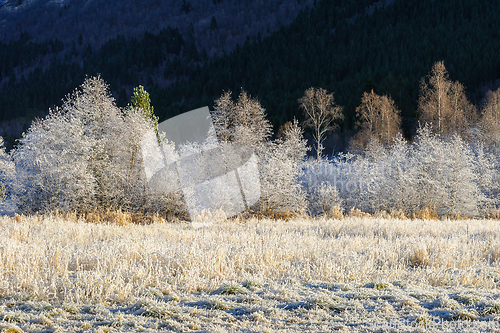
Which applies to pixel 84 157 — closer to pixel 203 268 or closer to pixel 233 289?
pixel 203 268

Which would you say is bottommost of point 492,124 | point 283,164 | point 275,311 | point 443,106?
point 275,311

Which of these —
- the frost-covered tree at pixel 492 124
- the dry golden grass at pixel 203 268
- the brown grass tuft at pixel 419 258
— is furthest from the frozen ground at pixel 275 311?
the frost-covered tree at pixel 492 124

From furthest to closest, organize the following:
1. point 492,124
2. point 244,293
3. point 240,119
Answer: point 492,124
point 240,119
point 244,293

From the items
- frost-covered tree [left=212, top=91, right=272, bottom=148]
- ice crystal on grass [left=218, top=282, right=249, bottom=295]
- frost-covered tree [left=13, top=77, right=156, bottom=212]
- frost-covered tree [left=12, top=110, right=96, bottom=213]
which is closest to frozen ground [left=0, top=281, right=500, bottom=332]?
ice crystal on grass [left=218, top=282, right=249, bottom=295]

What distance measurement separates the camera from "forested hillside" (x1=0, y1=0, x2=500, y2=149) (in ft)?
199

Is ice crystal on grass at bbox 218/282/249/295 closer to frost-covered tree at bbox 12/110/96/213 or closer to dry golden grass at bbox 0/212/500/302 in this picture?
dry golden grass at bbox 0/212/500/302

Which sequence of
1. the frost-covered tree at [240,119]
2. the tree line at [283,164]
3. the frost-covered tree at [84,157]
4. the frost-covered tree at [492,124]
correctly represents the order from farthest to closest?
1. the frost-covered tree at [492,124]
2. the frost-covered tree at [240,119]
3. the tree line at [283,164]
4. the frost-covered tree at [84,157]

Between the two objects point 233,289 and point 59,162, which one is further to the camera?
point 59,162

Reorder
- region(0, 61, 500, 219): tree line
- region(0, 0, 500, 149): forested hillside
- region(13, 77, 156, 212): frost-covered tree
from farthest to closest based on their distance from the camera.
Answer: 1. region(0, 0, 500, 149): forested hillside
2. region(0, 61, 500, 219): tree line
3. region(13, 77, 156, 212): frost-covered tree

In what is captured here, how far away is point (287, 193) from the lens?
23344 mm

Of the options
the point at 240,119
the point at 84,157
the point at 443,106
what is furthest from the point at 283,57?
the point at 84,157

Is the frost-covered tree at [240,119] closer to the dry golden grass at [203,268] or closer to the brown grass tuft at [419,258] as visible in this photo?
the dry golden grass at [203,268]

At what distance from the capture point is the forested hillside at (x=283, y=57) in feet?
199

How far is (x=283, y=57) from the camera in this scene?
101562mm
